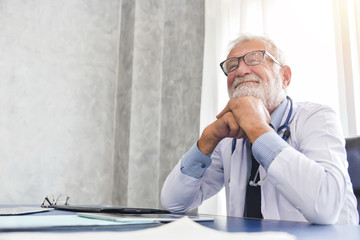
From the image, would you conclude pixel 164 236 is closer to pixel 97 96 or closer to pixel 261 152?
pixel 261 152

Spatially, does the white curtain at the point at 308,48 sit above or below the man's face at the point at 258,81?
above

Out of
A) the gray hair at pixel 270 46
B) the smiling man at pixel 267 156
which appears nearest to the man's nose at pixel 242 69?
the smiling man at pixel 267 156

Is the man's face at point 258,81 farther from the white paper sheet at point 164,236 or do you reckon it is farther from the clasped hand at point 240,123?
the white paper sheet at point 164,236

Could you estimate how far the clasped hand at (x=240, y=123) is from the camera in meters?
1.13

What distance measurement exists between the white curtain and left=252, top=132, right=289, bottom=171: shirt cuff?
87 cm

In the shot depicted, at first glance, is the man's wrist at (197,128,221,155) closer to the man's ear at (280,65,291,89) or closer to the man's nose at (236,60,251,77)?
the man's nose at (236,60,251,77)

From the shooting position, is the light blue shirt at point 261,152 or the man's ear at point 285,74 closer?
the light blue shirt at point 261,152

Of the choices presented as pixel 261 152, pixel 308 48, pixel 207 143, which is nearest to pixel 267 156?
pixel 261 152

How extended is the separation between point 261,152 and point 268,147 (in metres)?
0.02

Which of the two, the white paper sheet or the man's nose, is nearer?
the white paper sheet

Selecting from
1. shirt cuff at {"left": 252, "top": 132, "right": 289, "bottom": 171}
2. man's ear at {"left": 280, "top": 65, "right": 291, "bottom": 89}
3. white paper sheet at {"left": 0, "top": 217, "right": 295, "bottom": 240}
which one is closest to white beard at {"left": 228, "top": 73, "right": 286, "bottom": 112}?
man's ear at {"left": 280, "top": 65, "right": 291, "bottom": 89}

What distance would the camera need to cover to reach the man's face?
4.83ft

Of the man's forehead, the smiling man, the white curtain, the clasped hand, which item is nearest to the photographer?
the smiling man

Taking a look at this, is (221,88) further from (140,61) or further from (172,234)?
(172,234)
